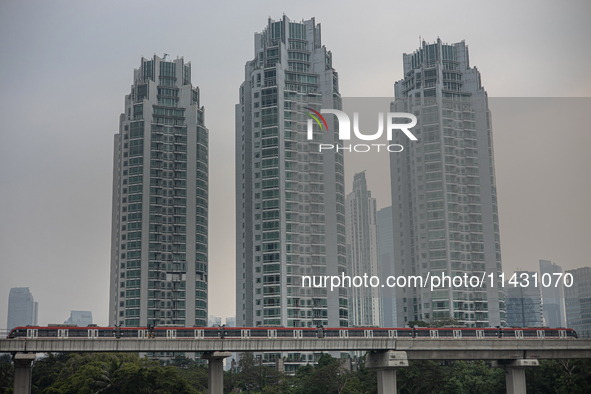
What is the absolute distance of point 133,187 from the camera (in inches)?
6949

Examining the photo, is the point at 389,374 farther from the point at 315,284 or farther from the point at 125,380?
the point at 315,284

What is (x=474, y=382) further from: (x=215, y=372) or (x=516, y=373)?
(x=215, y=372)

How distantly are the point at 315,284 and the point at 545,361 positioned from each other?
66.1 metres

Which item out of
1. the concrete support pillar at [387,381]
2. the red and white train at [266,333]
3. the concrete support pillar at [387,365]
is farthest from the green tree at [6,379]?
the concrete support pillar at [387,381]

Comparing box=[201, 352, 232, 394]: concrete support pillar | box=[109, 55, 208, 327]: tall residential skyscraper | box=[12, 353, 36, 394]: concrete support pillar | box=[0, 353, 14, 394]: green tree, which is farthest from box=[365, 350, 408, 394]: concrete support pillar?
box=[109, 55, 208, 327]: tall residential skyscraper

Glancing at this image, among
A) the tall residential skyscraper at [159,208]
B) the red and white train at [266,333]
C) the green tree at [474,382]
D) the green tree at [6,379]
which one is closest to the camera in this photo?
the red and white train at [266,333]

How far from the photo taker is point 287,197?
156125mm

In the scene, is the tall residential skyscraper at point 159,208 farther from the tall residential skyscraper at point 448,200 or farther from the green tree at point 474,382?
the green tree at point 474,382

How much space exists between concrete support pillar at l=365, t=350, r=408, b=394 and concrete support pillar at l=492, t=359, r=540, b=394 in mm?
16115

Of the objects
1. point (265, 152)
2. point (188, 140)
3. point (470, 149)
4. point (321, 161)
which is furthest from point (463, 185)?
point (188, 140)

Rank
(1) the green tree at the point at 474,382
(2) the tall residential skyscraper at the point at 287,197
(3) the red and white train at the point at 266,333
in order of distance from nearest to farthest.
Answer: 1. (3) the red and white train at the point at 266,333
2. (1) the green tree at the point at 474,382
3. (2) the tall residential skyscraper at the point at 287,197

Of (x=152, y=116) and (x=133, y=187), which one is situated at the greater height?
(x=152, y=116)

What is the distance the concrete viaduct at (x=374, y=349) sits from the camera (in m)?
67.1

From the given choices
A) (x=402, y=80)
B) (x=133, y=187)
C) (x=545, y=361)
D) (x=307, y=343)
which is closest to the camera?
(x=307, y=343)
